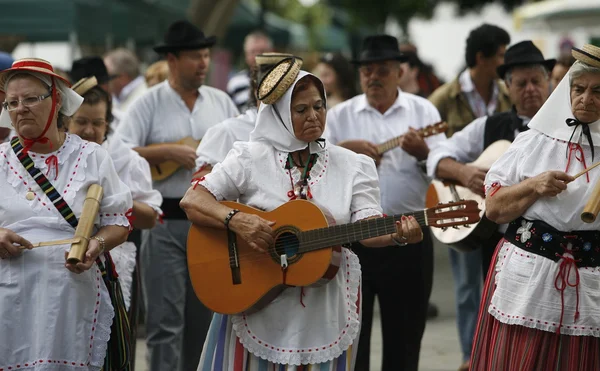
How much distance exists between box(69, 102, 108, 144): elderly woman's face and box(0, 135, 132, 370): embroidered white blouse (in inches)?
45.6

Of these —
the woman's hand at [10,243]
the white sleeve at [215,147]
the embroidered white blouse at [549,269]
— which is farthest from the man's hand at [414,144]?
the woman's hand at [10,243]

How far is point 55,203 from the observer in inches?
213

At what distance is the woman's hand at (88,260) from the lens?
17.3 ft

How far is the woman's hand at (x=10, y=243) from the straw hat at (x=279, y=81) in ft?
4.37

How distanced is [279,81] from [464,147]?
200 centimetres

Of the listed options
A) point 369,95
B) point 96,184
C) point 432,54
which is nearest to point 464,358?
point 369,95

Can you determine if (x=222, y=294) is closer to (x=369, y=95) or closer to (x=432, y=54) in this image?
(x=369, y=95)

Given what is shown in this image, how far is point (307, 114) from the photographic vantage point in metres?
5.54

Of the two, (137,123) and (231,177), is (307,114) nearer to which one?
(231,177)

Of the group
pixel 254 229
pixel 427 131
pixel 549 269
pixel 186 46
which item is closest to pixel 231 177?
pixel 254 229

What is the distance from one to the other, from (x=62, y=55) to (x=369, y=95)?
1041 centimetres

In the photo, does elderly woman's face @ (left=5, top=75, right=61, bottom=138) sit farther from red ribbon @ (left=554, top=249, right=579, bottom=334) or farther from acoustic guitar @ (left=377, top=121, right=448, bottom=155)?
acoustic guitar @ (left=377, top=121, right=448, bottom=155)

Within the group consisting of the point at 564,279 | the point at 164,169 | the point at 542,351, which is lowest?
the point at 542,351

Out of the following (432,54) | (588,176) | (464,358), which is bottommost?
(464,358)
